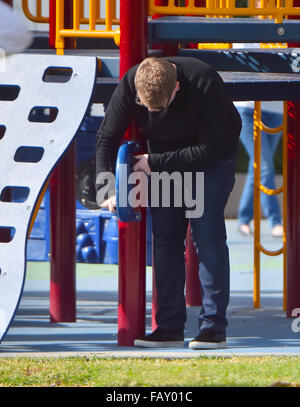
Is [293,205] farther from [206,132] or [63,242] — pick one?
[206,132]

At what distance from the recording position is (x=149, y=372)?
17.3 ft

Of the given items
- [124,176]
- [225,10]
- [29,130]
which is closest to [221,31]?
[225,10]

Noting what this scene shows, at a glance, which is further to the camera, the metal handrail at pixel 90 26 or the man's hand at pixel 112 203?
the metal handrail at pixel 90 26

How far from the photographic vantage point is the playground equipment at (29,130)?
5879mm

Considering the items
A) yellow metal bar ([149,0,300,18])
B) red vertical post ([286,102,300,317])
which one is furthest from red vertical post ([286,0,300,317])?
yellow metal bar ([149,0,300,18])

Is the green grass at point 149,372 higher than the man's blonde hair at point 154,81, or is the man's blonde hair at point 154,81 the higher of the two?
the man's blonde hair at point 154,81

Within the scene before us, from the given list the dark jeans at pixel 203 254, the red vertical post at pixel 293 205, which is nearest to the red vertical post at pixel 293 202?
the red vertical post at pixel 293 205

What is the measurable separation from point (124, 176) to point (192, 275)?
6.61ft

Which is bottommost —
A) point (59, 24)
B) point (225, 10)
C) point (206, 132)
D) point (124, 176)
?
point (124, 176)

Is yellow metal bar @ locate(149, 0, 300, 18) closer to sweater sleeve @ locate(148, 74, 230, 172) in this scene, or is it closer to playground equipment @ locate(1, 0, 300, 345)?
playground equipment @ locate(1, 0, 300, 345)

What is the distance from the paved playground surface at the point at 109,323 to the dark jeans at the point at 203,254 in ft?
0.64

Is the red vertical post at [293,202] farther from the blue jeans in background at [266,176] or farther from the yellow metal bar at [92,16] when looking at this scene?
the blue jeans in background at [266,176]

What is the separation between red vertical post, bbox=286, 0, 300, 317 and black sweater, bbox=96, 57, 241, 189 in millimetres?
1223
